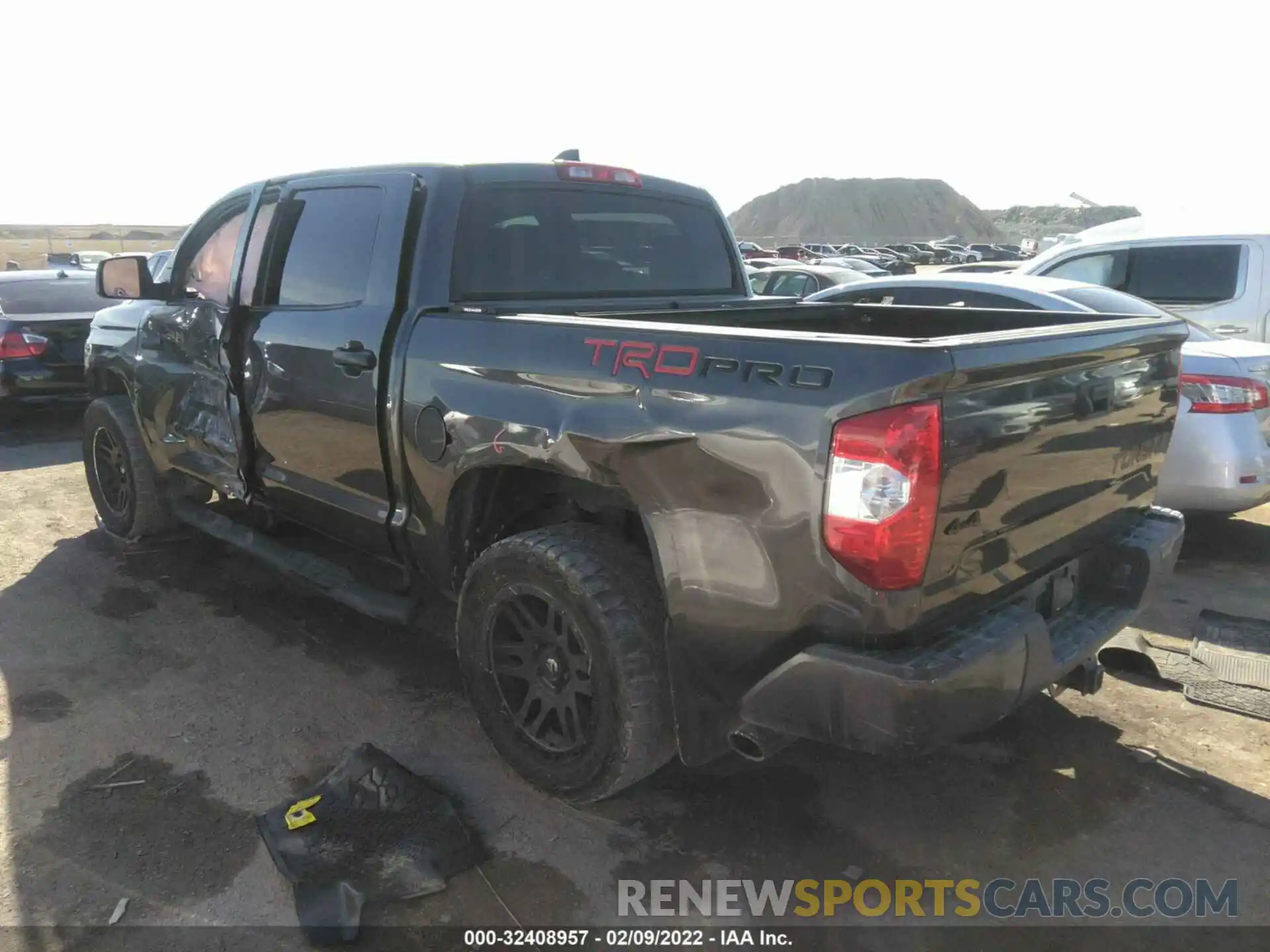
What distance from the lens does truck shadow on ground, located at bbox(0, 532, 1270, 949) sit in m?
2.72

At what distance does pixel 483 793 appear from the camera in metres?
3.15

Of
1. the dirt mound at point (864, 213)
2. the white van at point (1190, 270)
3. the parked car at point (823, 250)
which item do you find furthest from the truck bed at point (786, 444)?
the dirt mound at point (864, 213)

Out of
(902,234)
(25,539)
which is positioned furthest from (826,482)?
(902,234)

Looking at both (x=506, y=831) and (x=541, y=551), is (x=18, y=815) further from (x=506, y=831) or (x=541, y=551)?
(x=541, y=551)

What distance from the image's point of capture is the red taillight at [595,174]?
3.89 metres

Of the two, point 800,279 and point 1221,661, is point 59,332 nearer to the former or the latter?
point 800,279

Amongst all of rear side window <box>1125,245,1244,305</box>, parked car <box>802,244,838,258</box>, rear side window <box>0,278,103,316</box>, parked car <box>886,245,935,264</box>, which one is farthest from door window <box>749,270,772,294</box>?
parked car <box>802,244,838,258</box>

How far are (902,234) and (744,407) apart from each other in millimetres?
128910

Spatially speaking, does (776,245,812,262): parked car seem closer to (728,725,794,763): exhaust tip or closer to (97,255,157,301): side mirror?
(97,255,157,301): side mirror

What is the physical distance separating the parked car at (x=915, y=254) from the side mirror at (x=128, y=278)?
1758 inches

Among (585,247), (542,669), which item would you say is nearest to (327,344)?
(585,247)

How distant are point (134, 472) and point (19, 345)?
4.11 meters

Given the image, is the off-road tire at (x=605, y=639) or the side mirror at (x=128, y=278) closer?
the off-road tire at (x=605, y=639)

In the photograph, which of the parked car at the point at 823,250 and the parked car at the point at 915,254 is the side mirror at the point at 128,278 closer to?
the parked car at the point at 915,254
